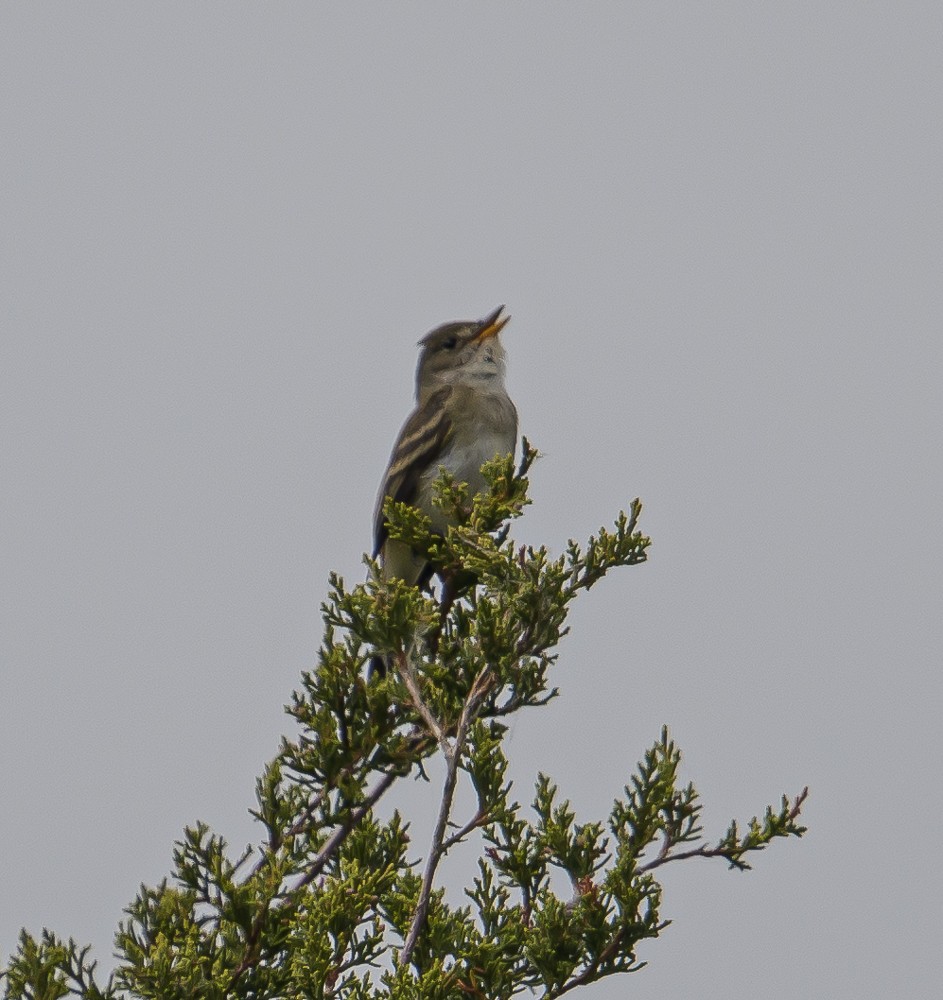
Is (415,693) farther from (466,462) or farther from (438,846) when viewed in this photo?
(466,462)

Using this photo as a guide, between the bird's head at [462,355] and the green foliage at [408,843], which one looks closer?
the green foliage at [408,843]

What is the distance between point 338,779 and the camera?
16.5 ft

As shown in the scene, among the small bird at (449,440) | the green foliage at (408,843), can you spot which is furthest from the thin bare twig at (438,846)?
the small bird at (449,440)

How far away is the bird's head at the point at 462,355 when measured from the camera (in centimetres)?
875

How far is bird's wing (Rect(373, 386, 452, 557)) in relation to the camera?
26.5 feet

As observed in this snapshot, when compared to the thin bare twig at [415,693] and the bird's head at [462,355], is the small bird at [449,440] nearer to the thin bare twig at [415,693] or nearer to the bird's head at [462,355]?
the bird's head at [462,355]

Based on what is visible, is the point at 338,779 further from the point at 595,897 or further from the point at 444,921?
the point at 595,897

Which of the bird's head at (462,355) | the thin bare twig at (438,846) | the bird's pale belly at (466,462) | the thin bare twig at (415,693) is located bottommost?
the thin bare twig at (438,846)

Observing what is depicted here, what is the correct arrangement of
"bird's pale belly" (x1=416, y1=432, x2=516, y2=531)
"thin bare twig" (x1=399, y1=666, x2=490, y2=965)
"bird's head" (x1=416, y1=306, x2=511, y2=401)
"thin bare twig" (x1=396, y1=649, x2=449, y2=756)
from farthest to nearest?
"bird's head" (x1=416, y1=306, x2=511, y2=401)
"bird's pale belly" (x1=416, y1=432, x2=516, y2=531)
"thin bare twig" (x1=396, y1=649, x2=449, y2=756)
"thin bare twig" (x1=399, y1=666, x2=490, y2=965)

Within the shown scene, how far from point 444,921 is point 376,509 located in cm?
377

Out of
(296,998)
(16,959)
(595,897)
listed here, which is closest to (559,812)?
(595,897)

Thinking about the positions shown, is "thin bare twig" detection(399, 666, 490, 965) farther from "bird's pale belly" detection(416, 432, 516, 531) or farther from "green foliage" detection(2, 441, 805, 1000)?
"bird's pale belly" detection(416, 432, 516, 531)

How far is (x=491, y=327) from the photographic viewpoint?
893 centimetres

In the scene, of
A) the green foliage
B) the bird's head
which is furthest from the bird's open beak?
the green foliage
